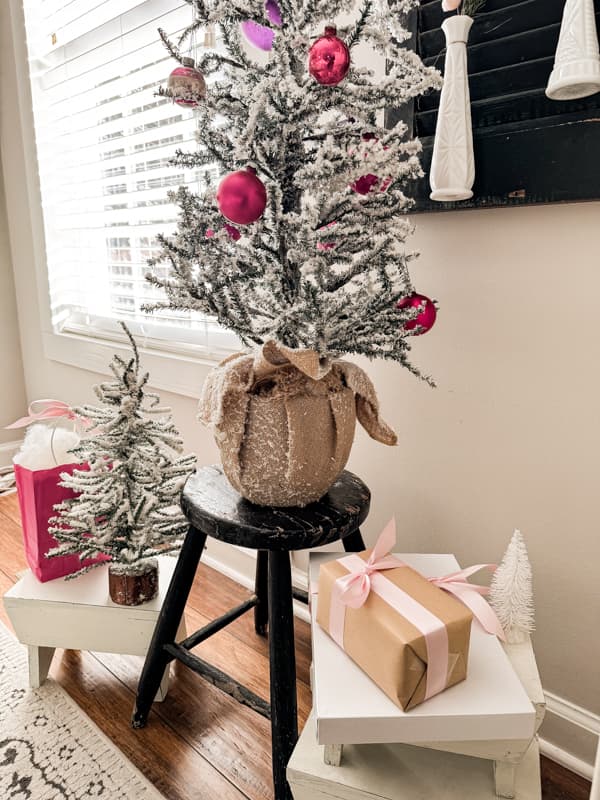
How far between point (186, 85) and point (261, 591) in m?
0.98

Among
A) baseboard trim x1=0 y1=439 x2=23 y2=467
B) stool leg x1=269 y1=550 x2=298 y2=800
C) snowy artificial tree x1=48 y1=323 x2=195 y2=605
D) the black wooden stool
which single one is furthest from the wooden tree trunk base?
baseboard trim x1=0 y1=439 x2=23 y2=467

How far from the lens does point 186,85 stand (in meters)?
0.76

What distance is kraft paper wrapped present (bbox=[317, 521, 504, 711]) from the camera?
0.62 m

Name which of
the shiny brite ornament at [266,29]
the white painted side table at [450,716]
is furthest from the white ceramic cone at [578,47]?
the white painted side table at [450,716]

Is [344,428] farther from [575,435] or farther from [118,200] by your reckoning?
[118,200]

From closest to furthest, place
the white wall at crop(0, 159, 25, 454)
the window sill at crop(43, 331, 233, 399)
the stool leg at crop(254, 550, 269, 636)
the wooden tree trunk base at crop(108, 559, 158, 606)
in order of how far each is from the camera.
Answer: the wooden tree trunk base at crop(108, 559, 158, 606) → the stool leg at crop(254, 550, 269, 636) → the window sill at crop(43, 331, 233, 399) → the white wall at crop(0, 159, 25, 454)

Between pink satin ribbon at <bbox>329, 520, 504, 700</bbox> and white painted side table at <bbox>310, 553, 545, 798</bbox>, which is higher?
pink satin ribbon at <bbox>329, 520, 504, 700</bbox>

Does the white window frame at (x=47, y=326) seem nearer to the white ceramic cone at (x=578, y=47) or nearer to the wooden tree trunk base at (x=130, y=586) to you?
the wooden tree trunk base at (x=130, y=586)

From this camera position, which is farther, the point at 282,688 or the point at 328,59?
the point at 282,688

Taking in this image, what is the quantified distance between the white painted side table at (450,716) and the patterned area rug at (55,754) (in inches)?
19.0

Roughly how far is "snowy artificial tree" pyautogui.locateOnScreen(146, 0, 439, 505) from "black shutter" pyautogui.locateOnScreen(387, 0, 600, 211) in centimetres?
17

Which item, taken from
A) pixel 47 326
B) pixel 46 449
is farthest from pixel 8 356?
pixel 46 449

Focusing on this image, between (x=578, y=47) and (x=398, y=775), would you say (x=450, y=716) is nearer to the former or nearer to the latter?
(x=398, y=775)

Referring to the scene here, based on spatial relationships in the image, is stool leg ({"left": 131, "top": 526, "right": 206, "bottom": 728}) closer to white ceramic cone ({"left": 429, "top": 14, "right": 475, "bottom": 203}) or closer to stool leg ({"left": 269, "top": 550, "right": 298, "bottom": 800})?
stool leg ({"left": 269, "top": 550, "right": 298, "bottom": 800})
